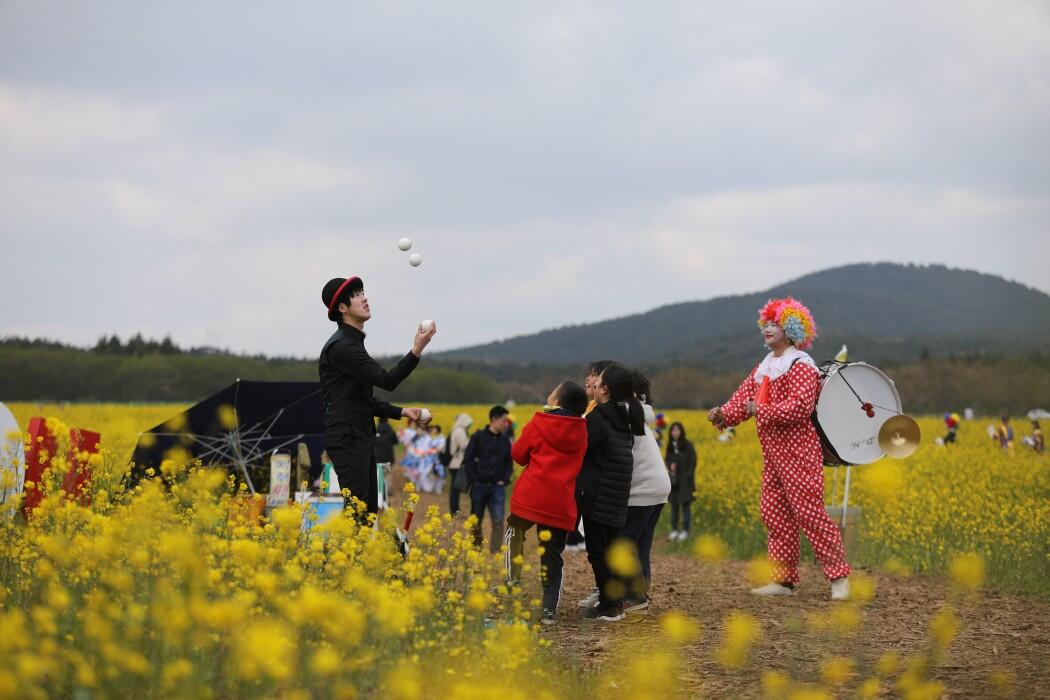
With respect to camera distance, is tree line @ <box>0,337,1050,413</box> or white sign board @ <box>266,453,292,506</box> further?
tree line @ <box>0,337,1050,413</box>

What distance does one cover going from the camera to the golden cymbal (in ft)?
29.0

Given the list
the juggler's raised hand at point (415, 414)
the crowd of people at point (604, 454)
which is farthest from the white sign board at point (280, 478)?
the juggler's raised hand at point (415, 414)

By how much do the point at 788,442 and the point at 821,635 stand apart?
6.44 ft

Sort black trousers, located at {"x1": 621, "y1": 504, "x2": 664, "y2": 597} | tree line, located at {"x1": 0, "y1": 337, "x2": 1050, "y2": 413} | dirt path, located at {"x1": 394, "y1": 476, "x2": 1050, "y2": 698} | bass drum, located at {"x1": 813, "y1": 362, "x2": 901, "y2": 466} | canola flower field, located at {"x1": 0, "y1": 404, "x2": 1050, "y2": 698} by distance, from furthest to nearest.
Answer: tree line, located at {"x1": 0, "y1": 337, "x2": 1050, "y2": 413} → bass drum, located at {"x1": 813, "y1": 362, "x2": 901, "y2": 466} → black trousers, located at {"x1": 621, "y1": 504, "x2": 664, "y2": 597} → dirt path, located at {"x1": 394, "y1": 476, "x2": 1050, "y2": 698} → canola flower field, located at {"x1": 0, "y1": 404, "x2": 1050, "y2": 698}

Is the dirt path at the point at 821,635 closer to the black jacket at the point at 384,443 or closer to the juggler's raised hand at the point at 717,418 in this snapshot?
the juggler's raised hand at the point at 717,418

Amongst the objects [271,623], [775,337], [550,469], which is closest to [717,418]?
[775,337]

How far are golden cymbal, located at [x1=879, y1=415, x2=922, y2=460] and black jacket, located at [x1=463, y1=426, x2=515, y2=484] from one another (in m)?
4.38

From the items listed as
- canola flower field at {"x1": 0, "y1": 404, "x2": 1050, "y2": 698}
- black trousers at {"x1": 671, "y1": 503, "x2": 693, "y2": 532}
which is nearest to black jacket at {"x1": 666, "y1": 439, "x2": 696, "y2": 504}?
black trousers at {"x1": 671, "y1": 503, "x2": 693, "y2": 532}

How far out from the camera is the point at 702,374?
75.4m

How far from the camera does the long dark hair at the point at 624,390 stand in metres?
7.64

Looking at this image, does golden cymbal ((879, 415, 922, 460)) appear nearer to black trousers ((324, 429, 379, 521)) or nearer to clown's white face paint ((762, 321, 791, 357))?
clown's white face paint ((762, 321, 791, 357))

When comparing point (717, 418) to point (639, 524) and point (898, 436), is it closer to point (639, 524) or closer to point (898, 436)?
point (639, 524)

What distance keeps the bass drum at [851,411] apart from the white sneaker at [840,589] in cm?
93

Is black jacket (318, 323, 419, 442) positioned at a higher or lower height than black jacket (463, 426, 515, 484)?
higher
